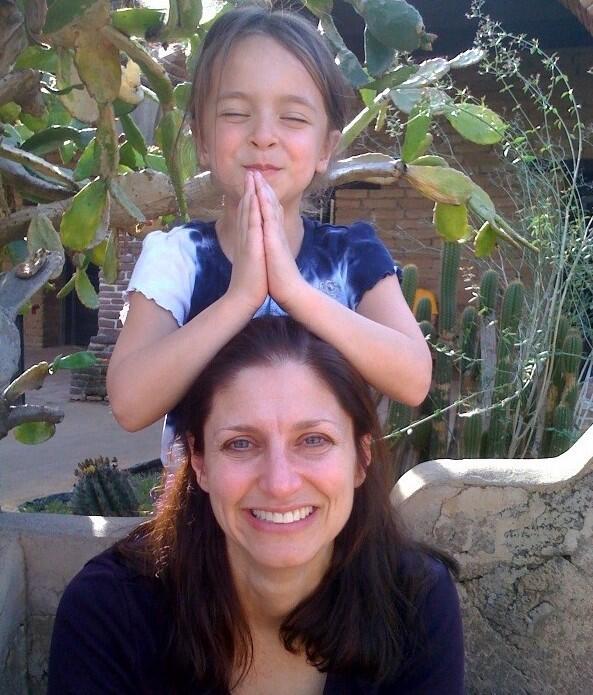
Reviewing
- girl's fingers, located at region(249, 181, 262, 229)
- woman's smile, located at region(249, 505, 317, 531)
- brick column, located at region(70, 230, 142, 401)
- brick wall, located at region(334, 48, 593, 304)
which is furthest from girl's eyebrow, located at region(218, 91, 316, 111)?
brick column, located at region(70, 230, 142, 401)

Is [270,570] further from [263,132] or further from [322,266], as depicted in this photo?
[263,132]

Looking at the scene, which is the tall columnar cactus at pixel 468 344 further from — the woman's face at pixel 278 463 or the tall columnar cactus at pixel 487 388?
the woman's face at pixel 278 463

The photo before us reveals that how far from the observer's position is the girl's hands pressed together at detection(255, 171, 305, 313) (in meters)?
1.53

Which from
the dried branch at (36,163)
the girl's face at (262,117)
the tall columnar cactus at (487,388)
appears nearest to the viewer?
the girl's face at (262,117)

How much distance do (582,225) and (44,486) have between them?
3.85m

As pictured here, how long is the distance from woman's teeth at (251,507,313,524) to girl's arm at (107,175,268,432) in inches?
10.6

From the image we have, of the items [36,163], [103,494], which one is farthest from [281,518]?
[103,494]

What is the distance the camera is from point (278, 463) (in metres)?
1.49

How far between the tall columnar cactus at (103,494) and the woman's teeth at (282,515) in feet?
8.38

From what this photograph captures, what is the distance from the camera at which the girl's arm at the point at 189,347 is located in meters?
1.52

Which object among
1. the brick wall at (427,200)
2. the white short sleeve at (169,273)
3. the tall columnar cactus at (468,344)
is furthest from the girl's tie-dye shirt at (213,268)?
the brick wall at (427,200)

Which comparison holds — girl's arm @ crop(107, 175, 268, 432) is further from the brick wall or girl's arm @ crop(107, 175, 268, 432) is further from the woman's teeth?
the brick wall

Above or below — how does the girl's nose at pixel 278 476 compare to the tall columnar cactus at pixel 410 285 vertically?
below

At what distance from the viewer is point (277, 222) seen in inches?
62.7
